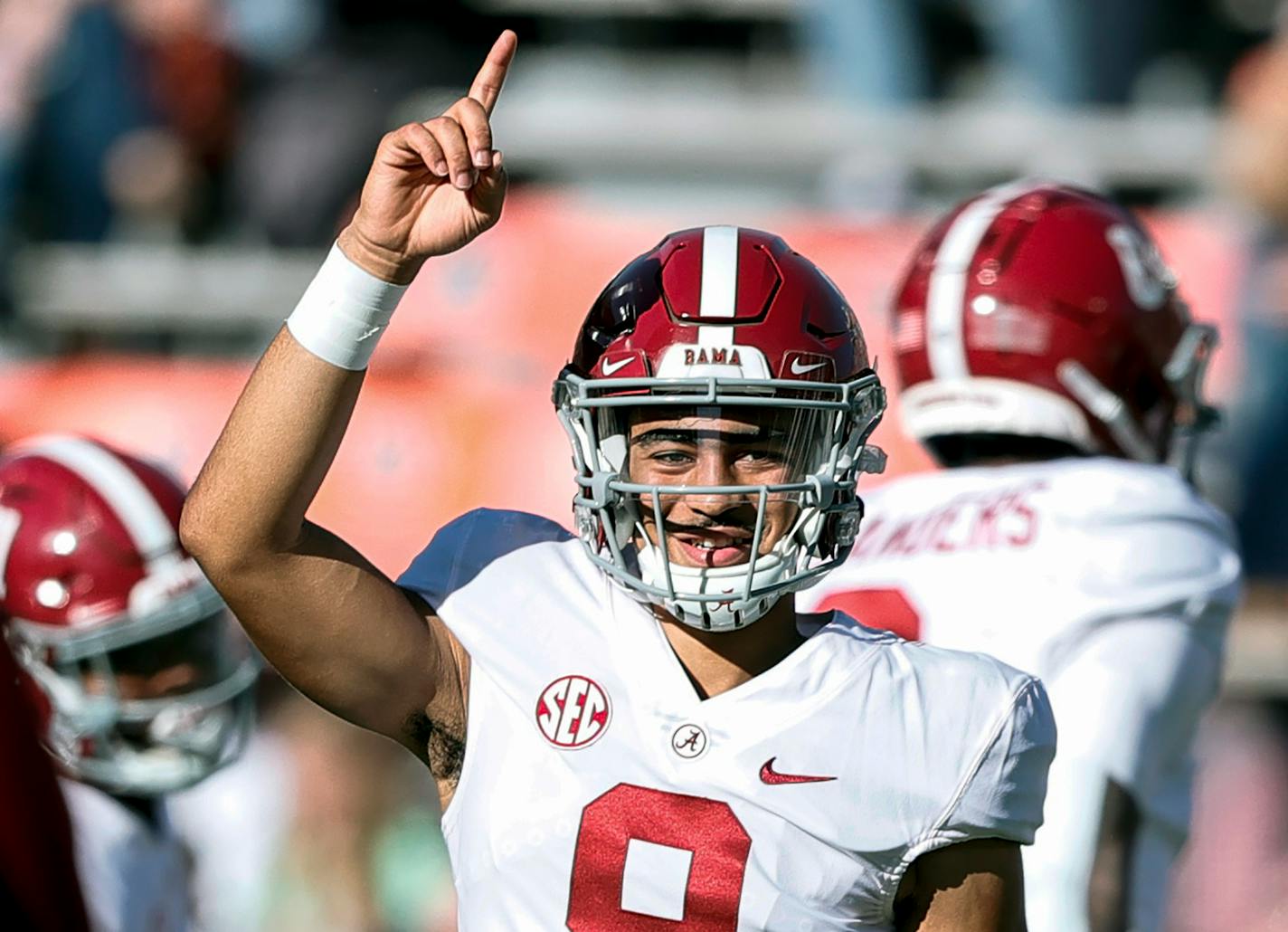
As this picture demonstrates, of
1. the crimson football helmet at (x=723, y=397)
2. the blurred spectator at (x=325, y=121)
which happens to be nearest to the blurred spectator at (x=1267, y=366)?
the blurred spectator at (x=325, y=121)

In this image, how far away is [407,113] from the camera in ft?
23.8

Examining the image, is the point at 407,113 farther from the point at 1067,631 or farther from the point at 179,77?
the point at 1067,631

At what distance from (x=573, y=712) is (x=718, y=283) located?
0.54 metres

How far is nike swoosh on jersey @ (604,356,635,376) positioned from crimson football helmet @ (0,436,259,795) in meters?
1.52

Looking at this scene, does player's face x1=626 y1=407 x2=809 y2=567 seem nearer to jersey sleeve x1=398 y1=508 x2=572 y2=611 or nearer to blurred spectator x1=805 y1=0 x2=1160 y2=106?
jersey sleeve x1=398 y1=508 x2=572 y2=611

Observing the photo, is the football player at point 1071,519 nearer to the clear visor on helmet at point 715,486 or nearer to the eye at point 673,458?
the clear visor on helmet at point 715,486

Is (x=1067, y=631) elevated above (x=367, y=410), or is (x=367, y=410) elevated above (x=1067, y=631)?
(x=1067, y=631)

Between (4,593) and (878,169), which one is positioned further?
(878,169)

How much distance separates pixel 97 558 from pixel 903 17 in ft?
→ 13.8

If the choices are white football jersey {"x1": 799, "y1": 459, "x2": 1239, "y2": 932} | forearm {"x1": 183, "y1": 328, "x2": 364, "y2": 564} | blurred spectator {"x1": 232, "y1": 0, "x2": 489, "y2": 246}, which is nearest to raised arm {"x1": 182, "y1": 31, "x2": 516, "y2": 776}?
forearm {"x1": 183, "y1": 328, "x2": 364, "y2": 564}

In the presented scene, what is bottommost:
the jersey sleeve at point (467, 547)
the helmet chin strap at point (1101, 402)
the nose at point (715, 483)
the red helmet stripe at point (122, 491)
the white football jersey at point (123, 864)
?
the white football jersey at point (123, 864)

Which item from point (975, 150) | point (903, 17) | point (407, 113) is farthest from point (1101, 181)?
point (407, 113)

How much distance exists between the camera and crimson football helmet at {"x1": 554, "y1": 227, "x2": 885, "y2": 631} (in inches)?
96.7

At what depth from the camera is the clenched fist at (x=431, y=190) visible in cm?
236
